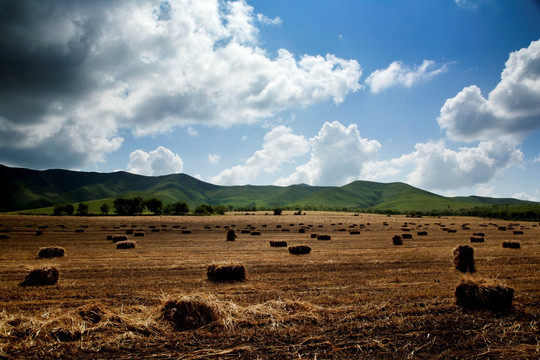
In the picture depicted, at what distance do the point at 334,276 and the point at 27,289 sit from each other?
12555mm

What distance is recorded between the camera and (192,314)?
807 cm

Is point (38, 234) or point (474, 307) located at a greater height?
point (474, 307)

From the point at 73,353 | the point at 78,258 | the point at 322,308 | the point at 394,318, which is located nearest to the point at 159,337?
the point at 73,353

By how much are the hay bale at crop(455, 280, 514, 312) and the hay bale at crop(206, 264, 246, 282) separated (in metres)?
8.23

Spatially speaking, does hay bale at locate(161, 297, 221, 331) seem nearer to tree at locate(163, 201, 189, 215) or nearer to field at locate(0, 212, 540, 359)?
field at locate(0, 212, 540, 359)

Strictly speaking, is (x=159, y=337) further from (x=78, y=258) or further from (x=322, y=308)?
(x=78, y=258)

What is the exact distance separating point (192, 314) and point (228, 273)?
5131 millimetres

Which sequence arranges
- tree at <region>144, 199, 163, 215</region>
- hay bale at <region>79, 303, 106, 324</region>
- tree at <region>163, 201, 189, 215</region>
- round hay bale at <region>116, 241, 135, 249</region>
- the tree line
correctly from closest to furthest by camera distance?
hay bale at <region>79, 303, 106, 324</region> < round hay bale at <region>116, 241, 135, 249</region> < the tree line < tree at <region>144, 199, 163, 215</region> < tree at <region>163, 201, 189, 215</region>

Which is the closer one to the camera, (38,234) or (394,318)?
(394,318)

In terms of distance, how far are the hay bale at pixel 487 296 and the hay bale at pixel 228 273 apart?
8235 millimetres

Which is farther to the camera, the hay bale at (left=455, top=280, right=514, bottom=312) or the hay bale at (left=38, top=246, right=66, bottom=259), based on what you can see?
the hay bale at (left=38, top=246, right=66, bottom=259)

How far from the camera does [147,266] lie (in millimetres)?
16516

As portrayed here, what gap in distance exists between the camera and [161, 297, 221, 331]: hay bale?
26.0 ft

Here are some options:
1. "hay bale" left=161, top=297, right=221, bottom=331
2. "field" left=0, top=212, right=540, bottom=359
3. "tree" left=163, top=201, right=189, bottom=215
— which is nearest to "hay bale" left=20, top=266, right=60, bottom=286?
"field" left=0, top=212, right=540, bottom=359
